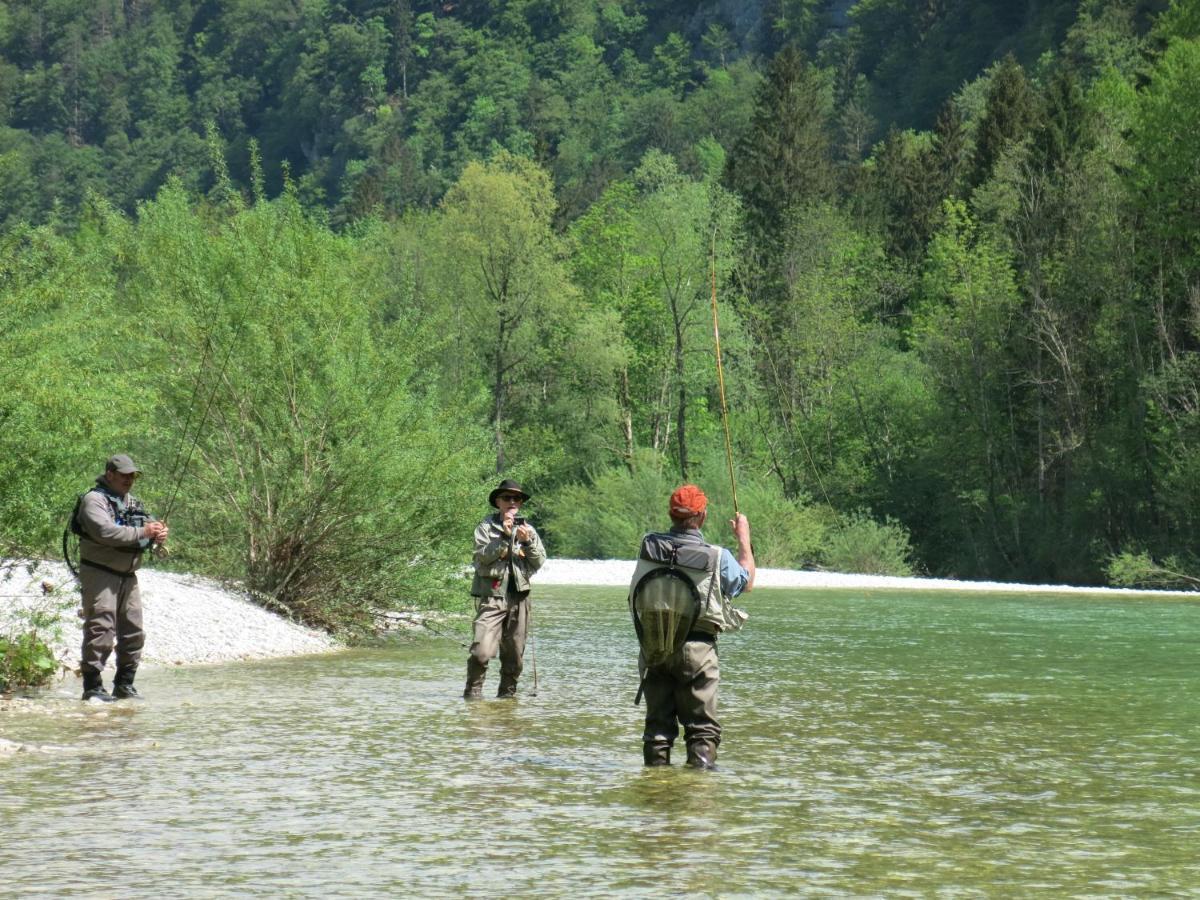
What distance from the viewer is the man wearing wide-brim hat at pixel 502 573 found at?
1441cm

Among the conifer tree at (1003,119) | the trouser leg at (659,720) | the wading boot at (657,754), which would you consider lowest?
the wading boot at (657,754)

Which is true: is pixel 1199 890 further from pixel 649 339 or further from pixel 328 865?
pixel 649 339

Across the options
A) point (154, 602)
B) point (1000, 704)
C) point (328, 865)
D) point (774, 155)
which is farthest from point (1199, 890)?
point (774, 155)

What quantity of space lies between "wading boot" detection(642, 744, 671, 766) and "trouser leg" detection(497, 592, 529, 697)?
12.3 ft

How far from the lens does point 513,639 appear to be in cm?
1468

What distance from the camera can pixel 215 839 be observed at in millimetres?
8625

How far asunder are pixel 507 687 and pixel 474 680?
0.98ft

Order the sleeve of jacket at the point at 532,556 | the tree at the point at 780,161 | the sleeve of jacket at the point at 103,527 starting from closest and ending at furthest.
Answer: the sleeve of jacket at the point at 103,527, the sleeve of jacket at the point at 532,556, the tree at the point at 780,161

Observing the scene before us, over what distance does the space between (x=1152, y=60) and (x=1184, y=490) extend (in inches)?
712

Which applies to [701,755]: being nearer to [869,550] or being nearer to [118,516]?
[118,516]

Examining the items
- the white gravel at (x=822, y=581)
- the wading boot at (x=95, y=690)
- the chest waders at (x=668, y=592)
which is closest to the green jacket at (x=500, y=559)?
the wading boot at (x=95, y=690)

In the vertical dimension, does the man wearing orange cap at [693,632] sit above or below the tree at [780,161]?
below

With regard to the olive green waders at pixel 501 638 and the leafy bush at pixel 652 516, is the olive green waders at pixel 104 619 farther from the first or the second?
the leafy bush at pixel 652 516

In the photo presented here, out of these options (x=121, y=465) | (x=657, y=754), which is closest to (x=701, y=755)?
(x=657, y=754)
